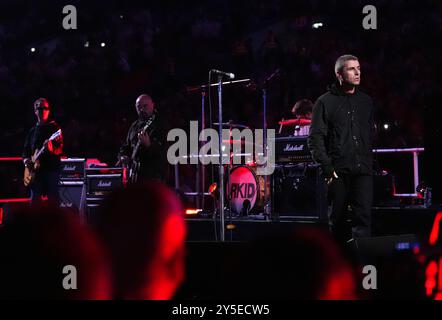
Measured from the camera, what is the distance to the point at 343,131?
5422 millimetres

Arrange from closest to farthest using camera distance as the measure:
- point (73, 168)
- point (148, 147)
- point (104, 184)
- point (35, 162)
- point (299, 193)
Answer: point (148, 147), point (299, 193), point (35, 162), point (104, 184), point (73, 168)

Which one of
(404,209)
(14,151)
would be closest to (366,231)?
(404,209)

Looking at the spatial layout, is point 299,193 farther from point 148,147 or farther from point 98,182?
point 98,182

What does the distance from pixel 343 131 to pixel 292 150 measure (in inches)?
120

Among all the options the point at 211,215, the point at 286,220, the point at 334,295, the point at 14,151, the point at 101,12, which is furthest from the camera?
the point at 101,12

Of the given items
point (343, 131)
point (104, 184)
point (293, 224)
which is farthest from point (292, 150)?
point (104, 184)

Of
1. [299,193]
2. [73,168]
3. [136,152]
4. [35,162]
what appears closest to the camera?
[136,152]

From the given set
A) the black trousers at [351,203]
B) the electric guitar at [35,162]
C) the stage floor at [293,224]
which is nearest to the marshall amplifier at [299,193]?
the stage floor at [293,224]

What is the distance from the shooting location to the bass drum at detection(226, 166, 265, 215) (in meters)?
9.52

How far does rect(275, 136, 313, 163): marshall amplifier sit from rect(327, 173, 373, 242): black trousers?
2850 millimetres

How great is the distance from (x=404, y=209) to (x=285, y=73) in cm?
636

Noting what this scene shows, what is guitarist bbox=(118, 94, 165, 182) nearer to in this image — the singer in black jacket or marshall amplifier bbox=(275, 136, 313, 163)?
marshall amplifier bbox=(275, 136, 313, 163)

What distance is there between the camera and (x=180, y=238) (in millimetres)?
2742
